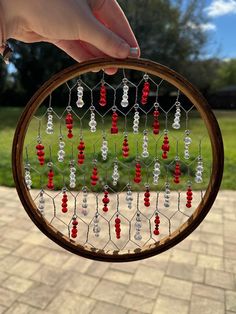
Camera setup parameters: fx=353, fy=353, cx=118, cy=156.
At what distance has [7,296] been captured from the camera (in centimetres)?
332

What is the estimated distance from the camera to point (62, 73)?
1.73 metres

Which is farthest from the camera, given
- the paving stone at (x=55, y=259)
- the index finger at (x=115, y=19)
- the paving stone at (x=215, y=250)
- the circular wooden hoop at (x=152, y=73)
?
the paving stone at (x=215, y=250)

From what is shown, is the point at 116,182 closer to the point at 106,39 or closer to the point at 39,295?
the point at 106,39

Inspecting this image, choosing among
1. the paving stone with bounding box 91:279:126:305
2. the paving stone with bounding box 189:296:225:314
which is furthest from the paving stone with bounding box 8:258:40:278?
the paving stone with bounding box 189:296:225:314

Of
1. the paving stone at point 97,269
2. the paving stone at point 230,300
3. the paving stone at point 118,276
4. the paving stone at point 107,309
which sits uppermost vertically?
the paving stone at point 97,269

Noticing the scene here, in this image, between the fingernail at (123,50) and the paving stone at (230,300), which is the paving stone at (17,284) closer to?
the paving stone at (230,300)

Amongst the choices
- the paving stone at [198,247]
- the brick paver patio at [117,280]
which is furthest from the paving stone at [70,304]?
the paving stone at [198,247]

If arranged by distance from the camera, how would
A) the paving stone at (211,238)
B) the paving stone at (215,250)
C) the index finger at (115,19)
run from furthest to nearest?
the paving stone at (211,238) → the paving stone at (215,250) → the index finger at (115,19)

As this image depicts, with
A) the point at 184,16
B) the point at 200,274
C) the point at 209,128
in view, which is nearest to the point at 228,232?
the point at 200,274

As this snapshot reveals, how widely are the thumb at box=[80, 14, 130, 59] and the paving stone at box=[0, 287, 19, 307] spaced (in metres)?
2.56

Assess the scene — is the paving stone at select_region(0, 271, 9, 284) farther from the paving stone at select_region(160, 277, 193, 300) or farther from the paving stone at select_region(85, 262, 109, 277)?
the paving stone at select_region(160, 277, 193, 300)

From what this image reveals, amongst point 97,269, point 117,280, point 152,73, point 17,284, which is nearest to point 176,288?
point 117,280

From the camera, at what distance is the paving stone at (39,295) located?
10.6ft

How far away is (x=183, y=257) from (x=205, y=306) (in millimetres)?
859
